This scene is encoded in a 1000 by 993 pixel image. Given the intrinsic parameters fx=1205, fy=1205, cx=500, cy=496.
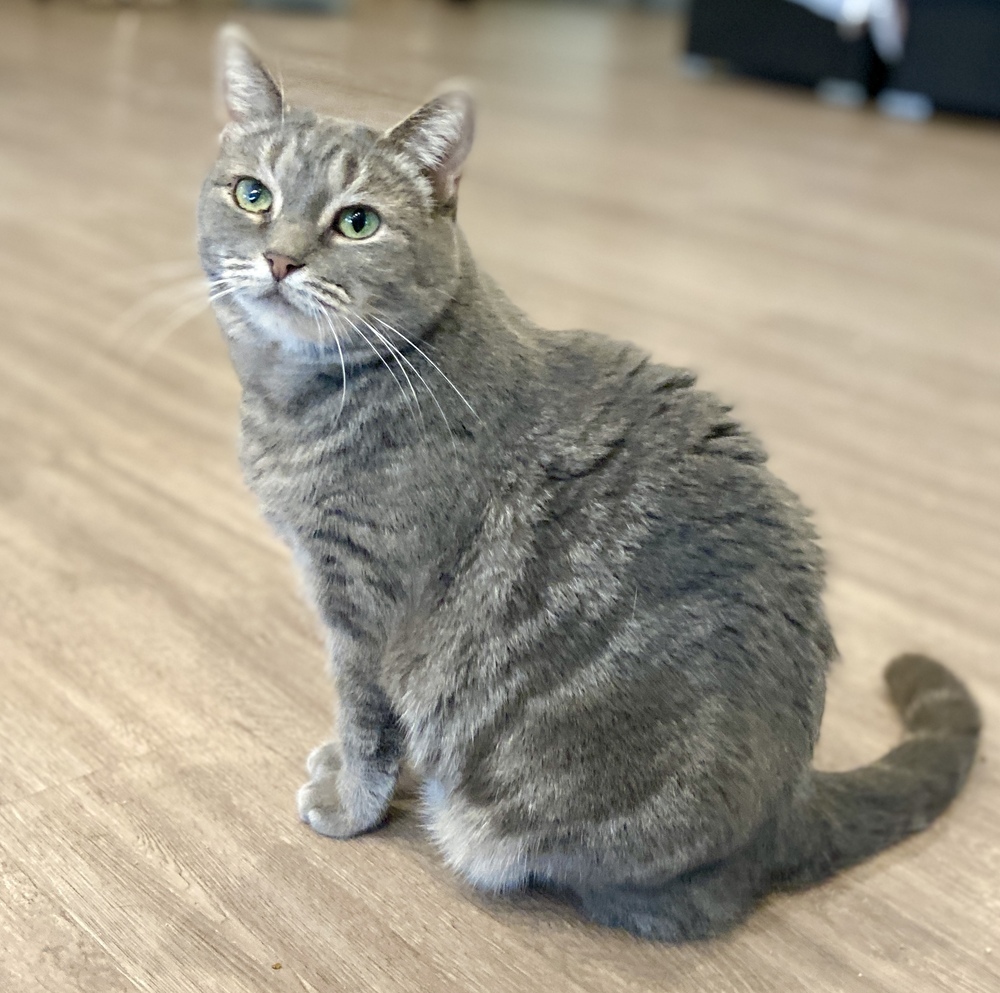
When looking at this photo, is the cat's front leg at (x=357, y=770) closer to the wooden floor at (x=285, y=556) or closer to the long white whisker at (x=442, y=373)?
the wooden floor at (x=285, y=556)

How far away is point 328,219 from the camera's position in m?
1.04

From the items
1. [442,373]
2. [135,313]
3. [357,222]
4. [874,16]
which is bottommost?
[135,313]

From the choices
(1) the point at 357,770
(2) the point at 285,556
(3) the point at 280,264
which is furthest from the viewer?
(2) the point at 285,556

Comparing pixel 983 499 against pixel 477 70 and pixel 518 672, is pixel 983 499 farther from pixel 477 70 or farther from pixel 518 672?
pixel 477 70

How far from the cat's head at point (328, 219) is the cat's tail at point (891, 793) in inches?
24.0

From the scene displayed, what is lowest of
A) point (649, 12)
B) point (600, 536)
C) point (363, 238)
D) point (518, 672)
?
point (649, 12)

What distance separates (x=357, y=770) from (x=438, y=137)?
23.5 inches

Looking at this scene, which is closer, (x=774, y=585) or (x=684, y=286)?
(x=774, y=585)

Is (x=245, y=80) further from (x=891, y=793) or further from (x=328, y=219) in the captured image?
(x=891, y=793)

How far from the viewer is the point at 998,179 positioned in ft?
14.0

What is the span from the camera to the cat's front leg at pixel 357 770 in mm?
1131

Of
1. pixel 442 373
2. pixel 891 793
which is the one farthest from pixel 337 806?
pixel 891 793

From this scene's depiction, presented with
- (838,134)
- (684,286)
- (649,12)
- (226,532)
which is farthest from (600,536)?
(649,12)

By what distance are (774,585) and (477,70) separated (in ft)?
15.7
